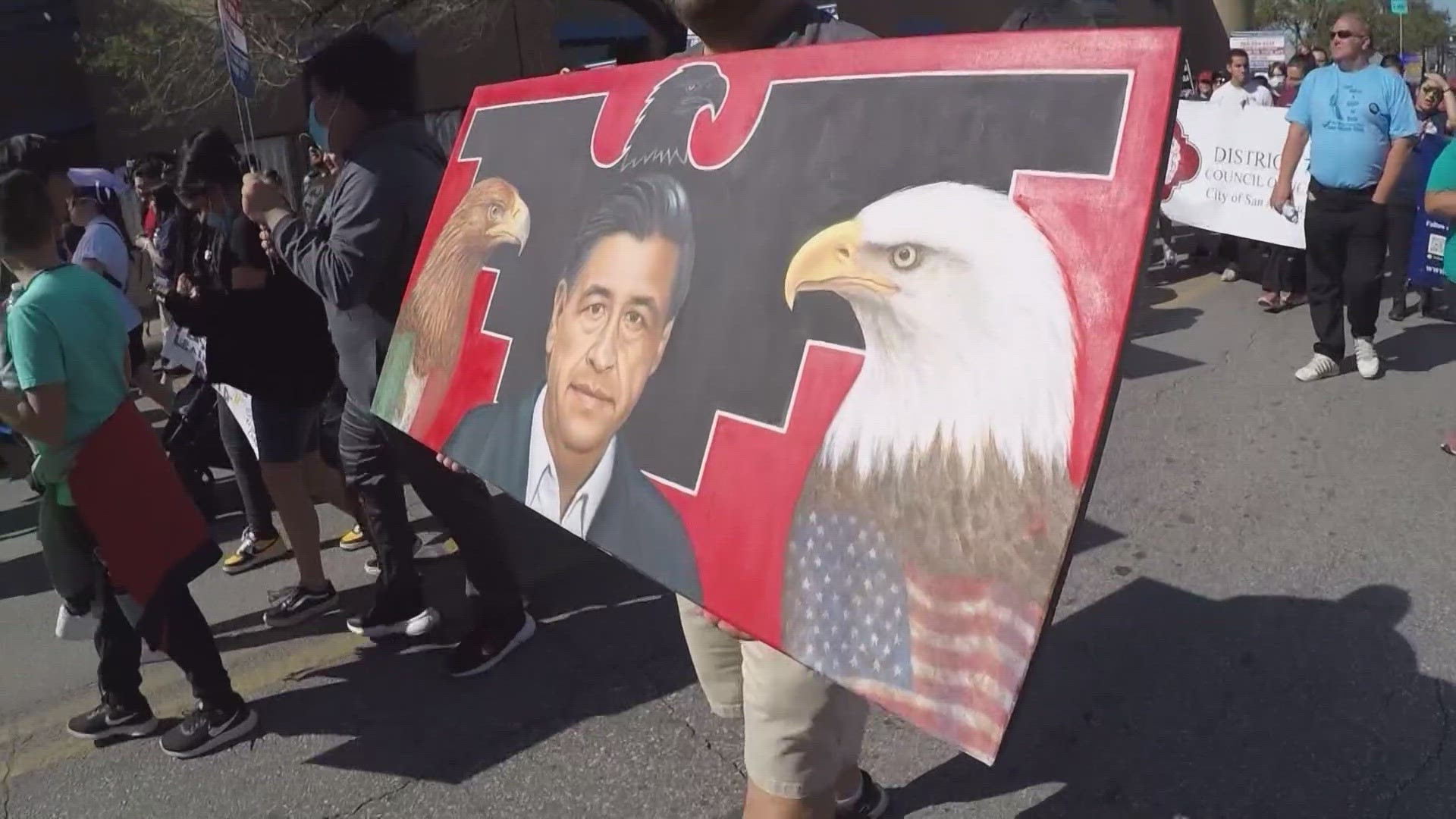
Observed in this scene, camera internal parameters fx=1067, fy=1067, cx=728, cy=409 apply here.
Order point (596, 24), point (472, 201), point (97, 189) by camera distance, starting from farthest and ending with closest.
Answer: point (596, 24)
point (97, 189)
point (472, 201)

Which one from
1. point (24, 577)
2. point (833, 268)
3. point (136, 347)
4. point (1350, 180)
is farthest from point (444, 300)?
point (1350, 180)

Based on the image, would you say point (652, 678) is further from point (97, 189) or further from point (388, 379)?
point (97, 189)

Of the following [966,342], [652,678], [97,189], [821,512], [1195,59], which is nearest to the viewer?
[966,342]

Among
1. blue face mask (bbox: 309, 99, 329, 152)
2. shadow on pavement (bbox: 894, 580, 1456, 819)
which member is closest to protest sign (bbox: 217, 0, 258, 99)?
blue face mask (bbox: 309, 99, 329, 152)

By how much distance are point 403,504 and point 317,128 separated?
1209mm

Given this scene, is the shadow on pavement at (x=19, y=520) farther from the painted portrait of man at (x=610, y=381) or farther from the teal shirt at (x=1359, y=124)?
the teal shirt at (x=1359, y=124)

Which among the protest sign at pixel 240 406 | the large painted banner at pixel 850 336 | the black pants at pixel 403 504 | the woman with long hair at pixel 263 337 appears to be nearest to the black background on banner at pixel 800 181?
the large painted banner at pixel 850 336

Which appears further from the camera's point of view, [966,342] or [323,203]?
[323,203]

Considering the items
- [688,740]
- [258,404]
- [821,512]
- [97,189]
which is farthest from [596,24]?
[821,512]

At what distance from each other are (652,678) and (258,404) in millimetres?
1701

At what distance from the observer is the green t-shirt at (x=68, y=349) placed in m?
2.70

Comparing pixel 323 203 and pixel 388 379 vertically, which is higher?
pixel 323 203

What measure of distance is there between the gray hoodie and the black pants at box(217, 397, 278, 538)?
4.35 ft

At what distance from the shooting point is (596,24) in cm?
1825
